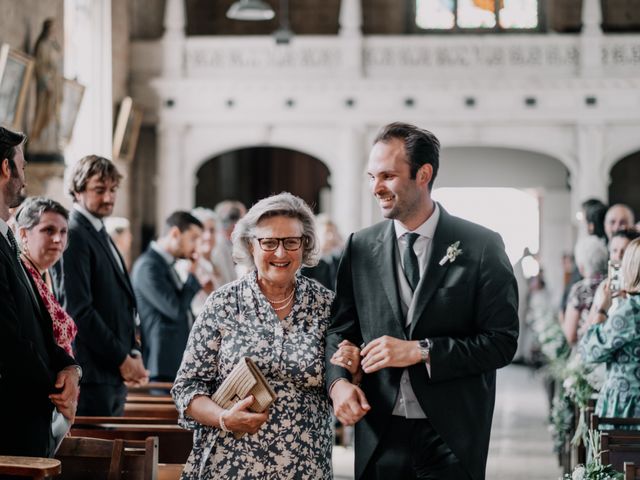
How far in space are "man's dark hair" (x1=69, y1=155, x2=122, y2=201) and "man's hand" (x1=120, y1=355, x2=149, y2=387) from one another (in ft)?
2.82

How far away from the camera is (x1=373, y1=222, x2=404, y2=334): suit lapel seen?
350 cm

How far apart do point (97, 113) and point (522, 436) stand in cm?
801

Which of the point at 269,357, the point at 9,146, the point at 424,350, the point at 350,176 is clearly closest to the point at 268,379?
the point at 269,357

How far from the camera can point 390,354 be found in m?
3.36

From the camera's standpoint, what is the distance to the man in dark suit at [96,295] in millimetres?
5449

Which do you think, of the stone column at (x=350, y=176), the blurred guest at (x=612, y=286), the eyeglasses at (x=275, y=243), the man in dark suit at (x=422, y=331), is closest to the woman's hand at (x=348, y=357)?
the man in dark suit at (x=422, y=331)

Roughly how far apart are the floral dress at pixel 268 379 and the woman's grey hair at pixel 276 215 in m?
0.12

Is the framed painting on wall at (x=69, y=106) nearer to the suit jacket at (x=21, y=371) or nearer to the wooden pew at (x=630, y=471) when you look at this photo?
the suit jacket at (x=21, y=371)

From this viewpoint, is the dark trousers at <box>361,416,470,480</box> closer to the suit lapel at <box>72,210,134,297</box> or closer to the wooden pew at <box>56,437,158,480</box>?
the wooden pew at <box>56,437,158,480</box>

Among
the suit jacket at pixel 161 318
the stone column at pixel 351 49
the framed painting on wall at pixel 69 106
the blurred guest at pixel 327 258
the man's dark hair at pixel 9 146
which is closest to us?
the man's dark hair at pixel 9 146

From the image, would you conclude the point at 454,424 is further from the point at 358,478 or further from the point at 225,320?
the point at 225,320

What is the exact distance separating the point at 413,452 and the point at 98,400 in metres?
2.46

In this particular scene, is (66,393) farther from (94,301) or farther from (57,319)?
(94,301)

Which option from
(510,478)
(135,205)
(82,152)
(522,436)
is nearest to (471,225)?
(510,478)
